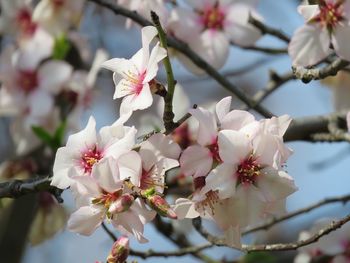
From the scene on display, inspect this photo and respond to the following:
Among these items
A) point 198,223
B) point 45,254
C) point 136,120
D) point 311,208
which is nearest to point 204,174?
point 198,223

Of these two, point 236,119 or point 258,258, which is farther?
point 258,258

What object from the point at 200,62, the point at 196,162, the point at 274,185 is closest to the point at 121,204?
the point at 196,162

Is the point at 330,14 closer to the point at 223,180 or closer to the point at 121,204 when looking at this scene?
the point at 223,180

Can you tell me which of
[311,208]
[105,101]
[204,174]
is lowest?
[105,101]

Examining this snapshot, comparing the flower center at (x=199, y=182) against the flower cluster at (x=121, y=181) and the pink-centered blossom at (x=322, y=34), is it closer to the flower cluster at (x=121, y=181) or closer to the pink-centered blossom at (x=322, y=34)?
the flower cluster at (x=121, y=181)

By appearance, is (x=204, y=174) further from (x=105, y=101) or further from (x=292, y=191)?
(x=105, y=101)

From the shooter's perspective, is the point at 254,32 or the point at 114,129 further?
the point at 254,32
